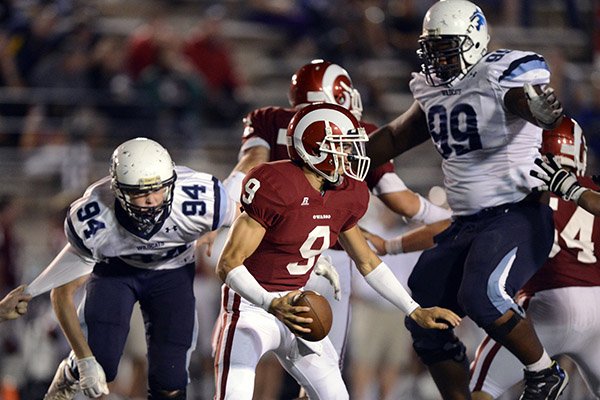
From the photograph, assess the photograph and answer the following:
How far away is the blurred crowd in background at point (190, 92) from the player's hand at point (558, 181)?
3.23 m

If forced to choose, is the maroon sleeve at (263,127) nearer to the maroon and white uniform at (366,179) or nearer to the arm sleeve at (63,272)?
the maroon and white uniform at (366,179)

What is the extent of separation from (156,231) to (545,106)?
6.20ft

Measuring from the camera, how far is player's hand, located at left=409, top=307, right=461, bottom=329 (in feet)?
17.0

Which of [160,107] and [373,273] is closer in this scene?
[373,273]

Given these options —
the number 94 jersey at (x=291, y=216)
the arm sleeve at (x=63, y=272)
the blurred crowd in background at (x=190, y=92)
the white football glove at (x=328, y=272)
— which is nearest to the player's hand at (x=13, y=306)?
the arm sleeve at (x=63, y=272)

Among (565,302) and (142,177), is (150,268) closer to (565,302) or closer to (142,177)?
(142,177)

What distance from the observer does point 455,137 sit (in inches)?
221

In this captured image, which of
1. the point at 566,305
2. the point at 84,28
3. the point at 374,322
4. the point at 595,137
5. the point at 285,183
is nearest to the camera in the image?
the point at 285,183

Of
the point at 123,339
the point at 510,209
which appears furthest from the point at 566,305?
the point at 123,339


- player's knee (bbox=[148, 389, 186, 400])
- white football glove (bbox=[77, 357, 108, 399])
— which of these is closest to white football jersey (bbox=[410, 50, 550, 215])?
player's knee (bbox=[148, 389, 186, 400])

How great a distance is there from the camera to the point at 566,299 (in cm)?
600

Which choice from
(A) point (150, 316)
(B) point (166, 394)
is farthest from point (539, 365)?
(A) point (150, 316)

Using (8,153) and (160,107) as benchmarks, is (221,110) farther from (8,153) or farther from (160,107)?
(8,153)

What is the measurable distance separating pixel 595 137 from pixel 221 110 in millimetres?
3399
